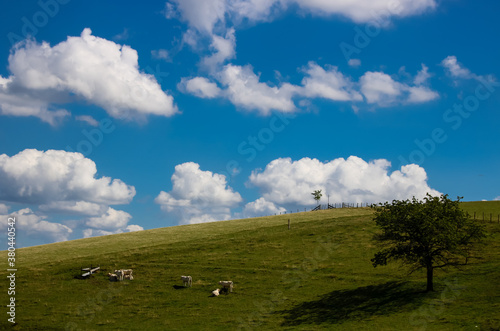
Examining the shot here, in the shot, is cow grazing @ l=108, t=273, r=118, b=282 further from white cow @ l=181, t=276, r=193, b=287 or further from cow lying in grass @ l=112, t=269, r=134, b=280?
white cow @ l=181, t=276, r=193, b=287

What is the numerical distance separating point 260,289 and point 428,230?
21.5 metres

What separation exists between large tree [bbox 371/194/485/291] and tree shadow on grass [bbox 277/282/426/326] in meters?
3.30

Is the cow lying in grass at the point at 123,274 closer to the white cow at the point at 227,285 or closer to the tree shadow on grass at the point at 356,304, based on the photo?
the white cow at the point at 227,285

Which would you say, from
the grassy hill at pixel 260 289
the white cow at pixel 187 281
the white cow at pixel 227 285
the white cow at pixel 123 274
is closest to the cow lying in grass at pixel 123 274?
the white cow at pixel 123 274

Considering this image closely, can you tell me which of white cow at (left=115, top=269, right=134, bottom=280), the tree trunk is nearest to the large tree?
the tree trunk

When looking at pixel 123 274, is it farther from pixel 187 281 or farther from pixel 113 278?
pixel 187 281

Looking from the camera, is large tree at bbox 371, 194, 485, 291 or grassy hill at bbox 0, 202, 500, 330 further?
large tree at bbox 371, 194, 485, 291

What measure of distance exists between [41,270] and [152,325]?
106 ft

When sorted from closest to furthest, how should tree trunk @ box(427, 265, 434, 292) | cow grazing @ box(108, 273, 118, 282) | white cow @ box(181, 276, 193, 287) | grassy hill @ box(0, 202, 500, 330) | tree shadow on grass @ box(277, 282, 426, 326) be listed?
grassy hill @ box(0, 202, 500, 330) < tree shadow on grass @ box(277, 282, 426, 326) < tree trunk @ box(427, 265, 434, 292) < white cow @ box(181, 276, 193, 287) < cow grazing @ box(108, 273, 118, 282)

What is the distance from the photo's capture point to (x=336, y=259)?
6234 centimetres

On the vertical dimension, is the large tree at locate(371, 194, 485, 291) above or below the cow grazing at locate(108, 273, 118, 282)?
above

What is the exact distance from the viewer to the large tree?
1834 inches

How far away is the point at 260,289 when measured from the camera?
5178 cm

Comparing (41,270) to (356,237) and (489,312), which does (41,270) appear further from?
(489,312)
